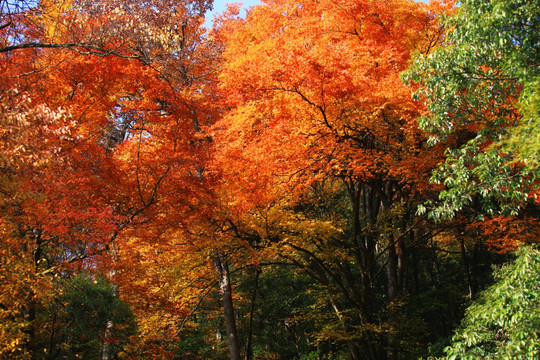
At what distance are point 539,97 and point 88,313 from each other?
1050cm

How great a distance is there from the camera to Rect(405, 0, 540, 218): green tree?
5.54m

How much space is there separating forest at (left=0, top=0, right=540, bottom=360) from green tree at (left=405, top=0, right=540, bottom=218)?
0.03 metres

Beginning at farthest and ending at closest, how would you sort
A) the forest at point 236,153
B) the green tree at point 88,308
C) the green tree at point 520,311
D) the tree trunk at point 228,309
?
the tree trunk at point 228,309 → the green tree at point 88,308 → the forest at point 236,153 → the green tree at point 520,311

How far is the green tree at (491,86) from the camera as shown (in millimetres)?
5543

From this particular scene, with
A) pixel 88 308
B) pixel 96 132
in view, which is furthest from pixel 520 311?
pixel 88 308

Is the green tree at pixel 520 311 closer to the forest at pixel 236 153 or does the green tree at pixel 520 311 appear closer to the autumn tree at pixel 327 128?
the forest at pixel 236 153

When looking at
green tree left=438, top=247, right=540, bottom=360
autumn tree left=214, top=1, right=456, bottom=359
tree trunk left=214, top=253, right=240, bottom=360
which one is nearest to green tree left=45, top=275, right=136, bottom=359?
tree trunk left=214, top=253, right=240, bottom=360

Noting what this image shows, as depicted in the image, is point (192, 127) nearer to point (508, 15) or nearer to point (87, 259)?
point (87, 259)

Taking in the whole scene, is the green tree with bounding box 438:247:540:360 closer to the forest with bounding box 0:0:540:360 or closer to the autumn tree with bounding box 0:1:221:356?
the forest with bounding box 0:0:540:360

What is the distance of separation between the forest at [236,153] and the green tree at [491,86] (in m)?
0.03

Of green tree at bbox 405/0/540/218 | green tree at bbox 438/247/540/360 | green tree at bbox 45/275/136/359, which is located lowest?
green tree at bbox 438/247/540/360

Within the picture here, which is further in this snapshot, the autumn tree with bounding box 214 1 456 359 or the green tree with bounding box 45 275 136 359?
the green tree with bounding box 45 275 136 359

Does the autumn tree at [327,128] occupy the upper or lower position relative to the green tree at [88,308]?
upper

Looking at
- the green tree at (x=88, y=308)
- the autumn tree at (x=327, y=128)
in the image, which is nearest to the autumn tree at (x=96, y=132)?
the green tree at (x=88, y=308)
